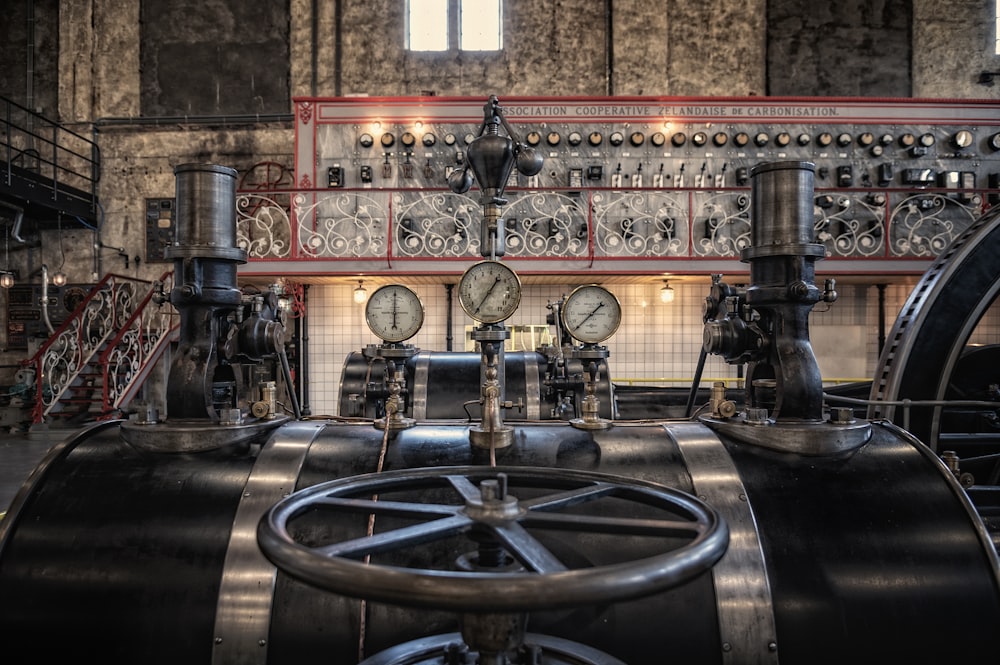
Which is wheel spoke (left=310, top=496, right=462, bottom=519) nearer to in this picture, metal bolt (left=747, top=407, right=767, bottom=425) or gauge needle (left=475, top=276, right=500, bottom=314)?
metal bolt (left=747, top=407, right=767, bottom=425)

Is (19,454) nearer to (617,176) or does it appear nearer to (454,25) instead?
(617,176)

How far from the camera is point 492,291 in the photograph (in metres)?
3.18

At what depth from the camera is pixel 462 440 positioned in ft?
6.91

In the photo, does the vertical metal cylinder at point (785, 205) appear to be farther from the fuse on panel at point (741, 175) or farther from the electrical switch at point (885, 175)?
the electrical switch at point (885, 175)

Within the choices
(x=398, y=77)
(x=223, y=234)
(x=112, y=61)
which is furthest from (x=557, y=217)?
(x=112, y=61)

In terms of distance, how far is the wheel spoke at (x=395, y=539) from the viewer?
3.54 ft

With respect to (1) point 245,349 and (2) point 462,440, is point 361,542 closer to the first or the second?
(2) point 462,440

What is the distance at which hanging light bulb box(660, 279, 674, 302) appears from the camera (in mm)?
8609

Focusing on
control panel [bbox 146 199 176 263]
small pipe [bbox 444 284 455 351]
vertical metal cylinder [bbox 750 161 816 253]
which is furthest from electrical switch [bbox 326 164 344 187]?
vertical metal cylinder [bbox 750 161 816 253]

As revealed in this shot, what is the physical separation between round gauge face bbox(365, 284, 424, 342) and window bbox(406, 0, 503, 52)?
7233 mm

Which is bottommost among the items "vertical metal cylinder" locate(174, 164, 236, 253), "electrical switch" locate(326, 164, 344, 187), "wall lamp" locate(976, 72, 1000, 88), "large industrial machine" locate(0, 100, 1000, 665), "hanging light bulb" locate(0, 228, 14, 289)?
"large industrial machine" locate(0, 100, 1000, 665)

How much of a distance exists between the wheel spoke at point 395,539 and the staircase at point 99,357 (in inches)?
328

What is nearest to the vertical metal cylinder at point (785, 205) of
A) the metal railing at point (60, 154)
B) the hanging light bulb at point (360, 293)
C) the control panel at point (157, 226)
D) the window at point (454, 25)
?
the hanging light bulb at point (360, 293)

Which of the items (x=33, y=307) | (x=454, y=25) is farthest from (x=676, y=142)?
(x=33, y=307)
